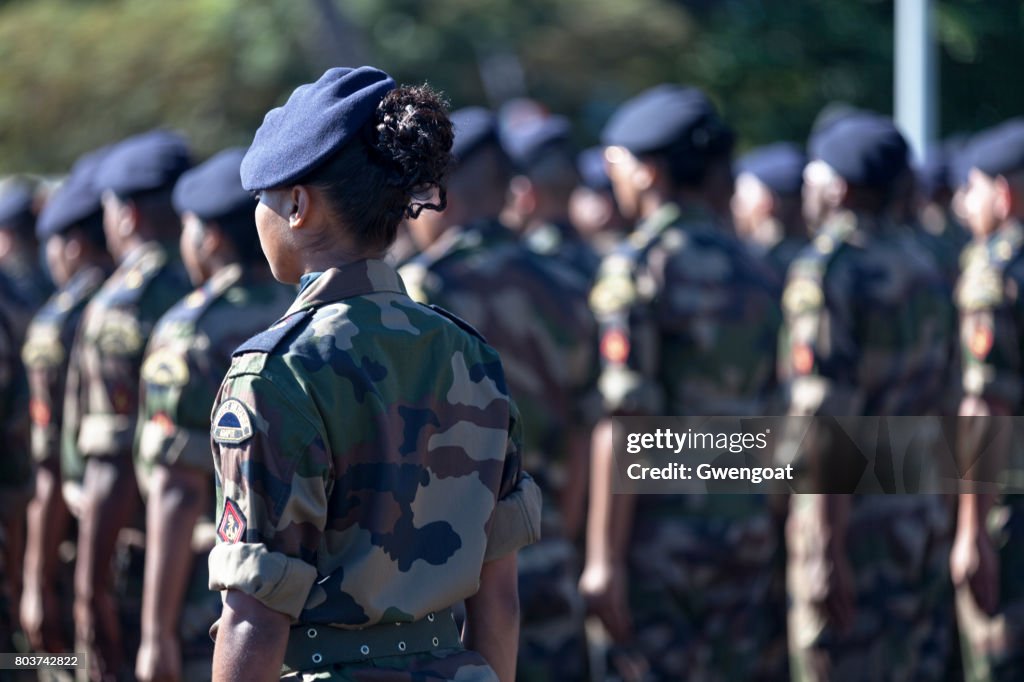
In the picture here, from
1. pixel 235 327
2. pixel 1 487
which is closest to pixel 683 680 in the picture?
pixel 235 327

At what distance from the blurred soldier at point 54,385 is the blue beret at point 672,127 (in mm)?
2043

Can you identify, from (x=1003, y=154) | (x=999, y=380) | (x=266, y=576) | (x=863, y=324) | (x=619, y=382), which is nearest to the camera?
(x=266, y=576)

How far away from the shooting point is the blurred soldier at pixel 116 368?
16.1 feet

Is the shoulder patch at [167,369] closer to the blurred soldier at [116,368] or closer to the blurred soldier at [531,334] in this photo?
the blurred soldier at [116,368]

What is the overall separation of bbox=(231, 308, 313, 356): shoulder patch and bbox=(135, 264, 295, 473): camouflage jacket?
1873mm

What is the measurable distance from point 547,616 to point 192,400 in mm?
1369

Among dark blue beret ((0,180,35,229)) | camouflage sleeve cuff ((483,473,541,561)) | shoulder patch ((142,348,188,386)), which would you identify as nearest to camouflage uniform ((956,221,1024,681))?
shoulder patch ((142,348,188,386))

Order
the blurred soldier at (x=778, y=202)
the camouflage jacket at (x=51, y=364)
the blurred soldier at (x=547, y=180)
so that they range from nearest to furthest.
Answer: the camouflage jacket at (x=51, y=364), the blurred soldier at (x=547, y=180), the blurred soldier at (x=778, y=202)

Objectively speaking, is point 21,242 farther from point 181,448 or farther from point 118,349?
point 181,448

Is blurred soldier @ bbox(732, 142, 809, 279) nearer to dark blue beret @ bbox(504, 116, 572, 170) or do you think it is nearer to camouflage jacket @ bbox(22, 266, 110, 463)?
dark blue beret @ bbox(504, 116, 572, 170)

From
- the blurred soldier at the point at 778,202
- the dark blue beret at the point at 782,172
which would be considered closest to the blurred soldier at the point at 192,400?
the blurred soldier at the point at 778,202

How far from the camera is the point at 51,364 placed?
5785mm

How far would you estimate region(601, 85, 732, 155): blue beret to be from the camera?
5.41 meters

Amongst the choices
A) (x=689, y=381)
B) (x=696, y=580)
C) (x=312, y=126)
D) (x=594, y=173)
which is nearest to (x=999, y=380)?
(x=689, y=381)
